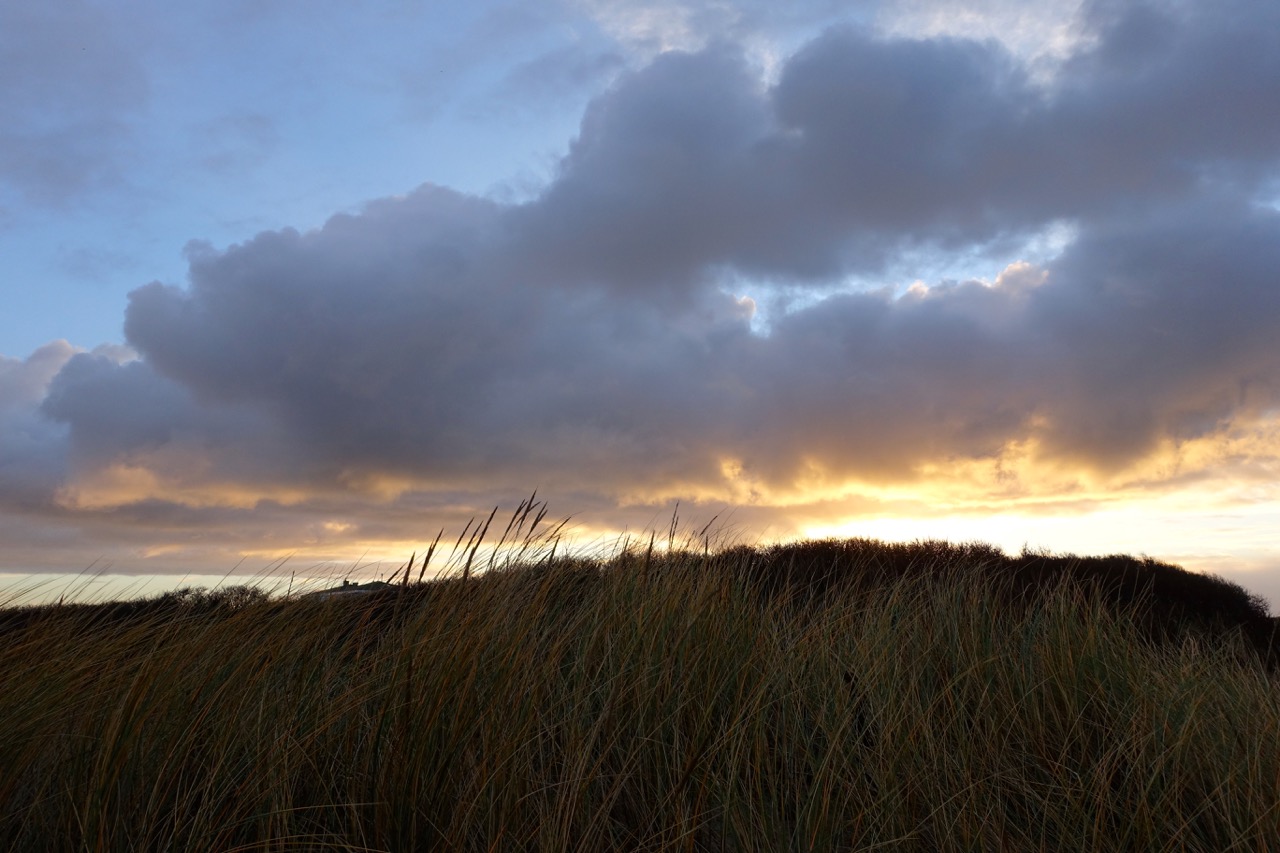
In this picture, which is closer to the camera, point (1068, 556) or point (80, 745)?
point (80, 745)

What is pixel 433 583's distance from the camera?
4.70m

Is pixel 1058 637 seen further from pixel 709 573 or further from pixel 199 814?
pixel 199 814

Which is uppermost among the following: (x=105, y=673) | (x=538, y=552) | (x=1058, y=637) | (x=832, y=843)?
(x=538, y=552)

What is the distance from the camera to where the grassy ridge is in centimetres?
292

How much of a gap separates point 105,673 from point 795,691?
3.25 metres

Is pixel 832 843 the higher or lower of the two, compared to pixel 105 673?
lower

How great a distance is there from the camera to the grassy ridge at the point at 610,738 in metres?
2.92

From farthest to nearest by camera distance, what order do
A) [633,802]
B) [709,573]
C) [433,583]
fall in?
1. [709,573]
2. [433,583]
3. [633,802]

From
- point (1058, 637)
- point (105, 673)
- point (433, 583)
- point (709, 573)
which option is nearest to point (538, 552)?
point (433, 583)

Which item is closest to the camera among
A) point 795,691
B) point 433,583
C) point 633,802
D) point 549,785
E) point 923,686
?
point 549,785

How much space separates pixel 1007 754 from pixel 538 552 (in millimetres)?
2920

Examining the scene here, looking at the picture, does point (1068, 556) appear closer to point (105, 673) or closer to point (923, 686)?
point (923, 686)

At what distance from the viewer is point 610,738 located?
3764 millimetres

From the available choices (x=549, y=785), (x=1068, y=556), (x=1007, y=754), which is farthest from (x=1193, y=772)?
(x=1068, y=556)
